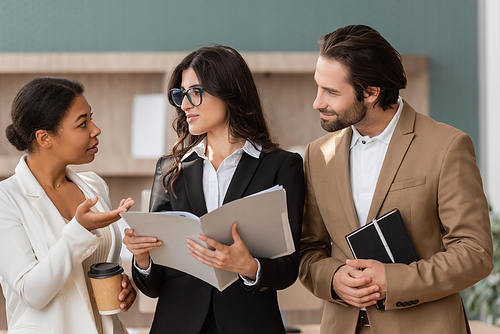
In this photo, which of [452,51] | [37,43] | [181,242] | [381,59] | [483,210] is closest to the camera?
[181,242]

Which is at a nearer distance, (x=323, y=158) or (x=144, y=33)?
(x=323, y=158)

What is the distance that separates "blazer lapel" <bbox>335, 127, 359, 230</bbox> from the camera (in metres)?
1.42

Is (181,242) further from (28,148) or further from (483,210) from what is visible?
(483,210)

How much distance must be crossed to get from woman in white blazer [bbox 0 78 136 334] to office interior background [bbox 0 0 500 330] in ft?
4.49

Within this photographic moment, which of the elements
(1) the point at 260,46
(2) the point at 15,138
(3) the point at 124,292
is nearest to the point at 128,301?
(3) the point at 124,292

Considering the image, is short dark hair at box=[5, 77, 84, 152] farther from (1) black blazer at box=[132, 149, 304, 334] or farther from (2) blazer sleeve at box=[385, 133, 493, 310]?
(2) blazer sleeve at box=[385, 133, 493, 310]

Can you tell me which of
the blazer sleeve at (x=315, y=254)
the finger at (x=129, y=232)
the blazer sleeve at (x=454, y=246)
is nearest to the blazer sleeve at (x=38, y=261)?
the finger at (x=129, y=232)

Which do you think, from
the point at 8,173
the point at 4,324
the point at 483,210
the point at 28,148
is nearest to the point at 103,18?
the point at 8,173

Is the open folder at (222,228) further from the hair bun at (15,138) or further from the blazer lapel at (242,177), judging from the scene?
the hair bun at (15,138)

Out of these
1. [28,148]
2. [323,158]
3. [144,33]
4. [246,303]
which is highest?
[144,33]

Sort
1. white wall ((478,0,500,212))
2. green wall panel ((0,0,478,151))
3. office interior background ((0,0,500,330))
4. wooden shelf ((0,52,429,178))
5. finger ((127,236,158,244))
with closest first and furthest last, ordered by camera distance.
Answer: finger ((127,236,158,244))
wooden shelf ((0,52,429,178))
office interior background ((0,0,500,330))
green wall panel ((0,0,478,151))
white wall ((478,0,500,212))

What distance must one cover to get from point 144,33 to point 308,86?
4.03 feet

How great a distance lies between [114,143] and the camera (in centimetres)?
319

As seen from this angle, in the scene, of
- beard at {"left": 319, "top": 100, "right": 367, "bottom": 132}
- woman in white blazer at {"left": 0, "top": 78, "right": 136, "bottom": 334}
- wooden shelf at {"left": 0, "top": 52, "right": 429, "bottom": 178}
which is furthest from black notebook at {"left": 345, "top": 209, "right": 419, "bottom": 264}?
wooden shelf at {"left": 0, "top": 52, "right": 429, "bottom": 178}
